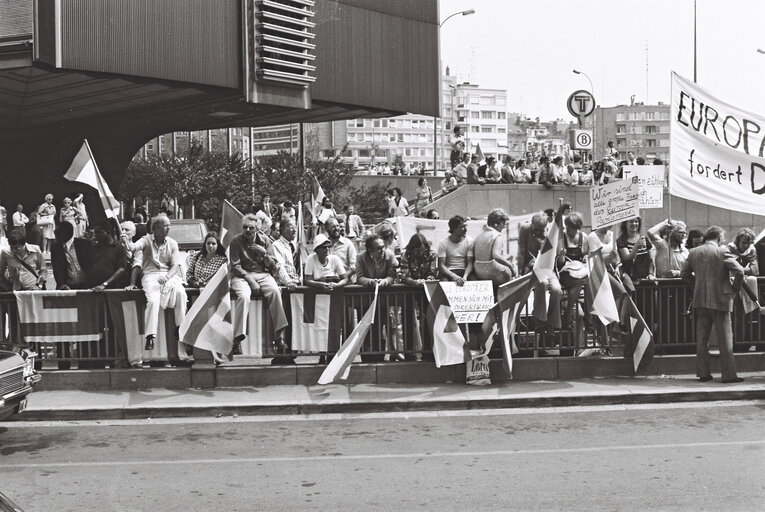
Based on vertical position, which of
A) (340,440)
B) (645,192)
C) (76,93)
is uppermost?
Result: (76,93)

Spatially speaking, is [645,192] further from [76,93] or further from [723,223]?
[723,223]

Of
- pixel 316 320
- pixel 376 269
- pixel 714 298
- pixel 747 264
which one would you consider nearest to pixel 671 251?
pixel 747 264

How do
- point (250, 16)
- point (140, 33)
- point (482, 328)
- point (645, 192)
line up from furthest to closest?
point (250, 16) < point (140, 33) < point (645, 192) < point (482, 328)

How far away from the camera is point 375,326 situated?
11750 millimetres

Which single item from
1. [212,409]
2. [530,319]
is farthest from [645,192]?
[212,409]

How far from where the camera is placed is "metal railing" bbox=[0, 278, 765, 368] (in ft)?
37.8

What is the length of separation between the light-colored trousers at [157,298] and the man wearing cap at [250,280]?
0.59m

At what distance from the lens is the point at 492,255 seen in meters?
11.8

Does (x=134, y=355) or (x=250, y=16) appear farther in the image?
(x=250, y=16)

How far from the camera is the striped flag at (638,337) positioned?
11.7 metres

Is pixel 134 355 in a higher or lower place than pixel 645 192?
lower

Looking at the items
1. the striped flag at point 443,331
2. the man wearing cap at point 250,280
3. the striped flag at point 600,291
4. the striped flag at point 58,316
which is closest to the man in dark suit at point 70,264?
the striped flag at point 58,316

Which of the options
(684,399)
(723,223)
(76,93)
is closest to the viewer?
(684,399)

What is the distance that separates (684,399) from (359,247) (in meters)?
15.3
